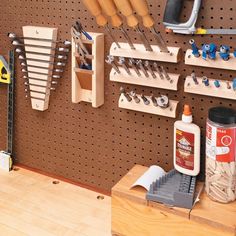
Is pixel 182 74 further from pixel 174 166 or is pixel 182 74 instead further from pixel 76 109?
pixel 76 109

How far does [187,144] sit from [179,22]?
336 mm

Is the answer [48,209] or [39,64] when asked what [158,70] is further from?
[48,209]

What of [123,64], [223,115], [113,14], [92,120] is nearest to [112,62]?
[123,64]

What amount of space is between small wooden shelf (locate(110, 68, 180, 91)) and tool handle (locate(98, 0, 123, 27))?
0.50ft

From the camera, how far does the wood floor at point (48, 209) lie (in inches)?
46.0

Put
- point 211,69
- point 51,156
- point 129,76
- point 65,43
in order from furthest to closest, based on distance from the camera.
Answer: point 51,156 → point 65,43 → point 129,76 → point 211,69

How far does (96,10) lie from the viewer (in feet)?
3.50

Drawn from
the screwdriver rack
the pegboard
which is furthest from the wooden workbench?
the screwdriver rack

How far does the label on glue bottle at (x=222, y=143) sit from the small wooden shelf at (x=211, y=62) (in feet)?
0.52

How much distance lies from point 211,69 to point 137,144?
35 centimetres

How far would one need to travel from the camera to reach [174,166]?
1.12 m

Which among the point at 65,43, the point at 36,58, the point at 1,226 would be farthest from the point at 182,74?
the point at 1,226

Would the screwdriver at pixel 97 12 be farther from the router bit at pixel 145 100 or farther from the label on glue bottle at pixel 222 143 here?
the label on glue bottle at pixel 222 143

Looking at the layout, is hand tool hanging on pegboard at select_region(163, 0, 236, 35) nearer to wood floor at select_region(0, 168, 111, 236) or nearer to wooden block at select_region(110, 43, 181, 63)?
wooden block at select_region(110, 43, 181, 63)
